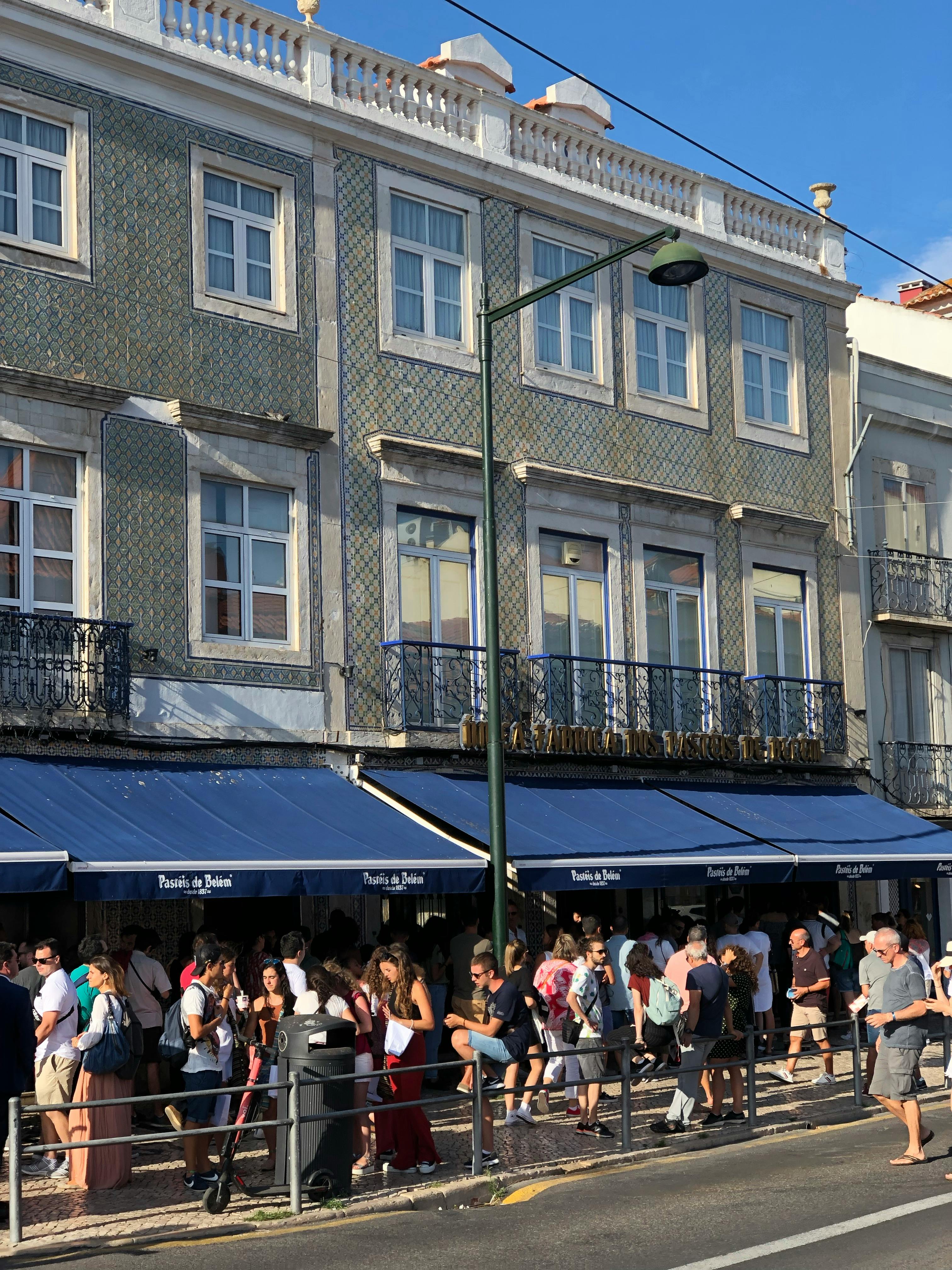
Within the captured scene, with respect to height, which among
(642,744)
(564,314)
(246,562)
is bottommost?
(642,744)

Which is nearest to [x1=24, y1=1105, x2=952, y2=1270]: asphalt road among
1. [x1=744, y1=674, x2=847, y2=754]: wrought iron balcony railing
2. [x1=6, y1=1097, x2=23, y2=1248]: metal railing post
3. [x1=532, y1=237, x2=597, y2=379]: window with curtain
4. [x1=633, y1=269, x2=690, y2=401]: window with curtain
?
[x1=6, y1=1097, x2=23, y2=1248]: metal railing post

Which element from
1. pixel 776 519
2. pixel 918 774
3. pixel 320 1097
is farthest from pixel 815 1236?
pixel 918 774

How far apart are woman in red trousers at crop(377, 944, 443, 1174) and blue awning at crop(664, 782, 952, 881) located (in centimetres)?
829

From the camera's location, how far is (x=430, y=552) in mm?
19016

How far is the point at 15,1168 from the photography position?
918cm

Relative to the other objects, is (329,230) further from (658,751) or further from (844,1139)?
(844,1139)

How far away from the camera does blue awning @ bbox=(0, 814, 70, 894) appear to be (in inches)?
501

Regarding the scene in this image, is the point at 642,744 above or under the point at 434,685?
under

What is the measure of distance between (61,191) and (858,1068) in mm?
10839

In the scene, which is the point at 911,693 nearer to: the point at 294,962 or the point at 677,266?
the point at 677,266

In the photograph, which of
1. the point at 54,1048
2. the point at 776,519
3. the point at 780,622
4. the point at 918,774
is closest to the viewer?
the point at 54,1048

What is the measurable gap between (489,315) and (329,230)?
3.98 meters

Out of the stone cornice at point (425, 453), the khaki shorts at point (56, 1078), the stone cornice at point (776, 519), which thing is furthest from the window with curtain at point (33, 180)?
the stone cornice at point (776, 519)

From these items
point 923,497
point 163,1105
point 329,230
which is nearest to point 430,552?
point 329,230
